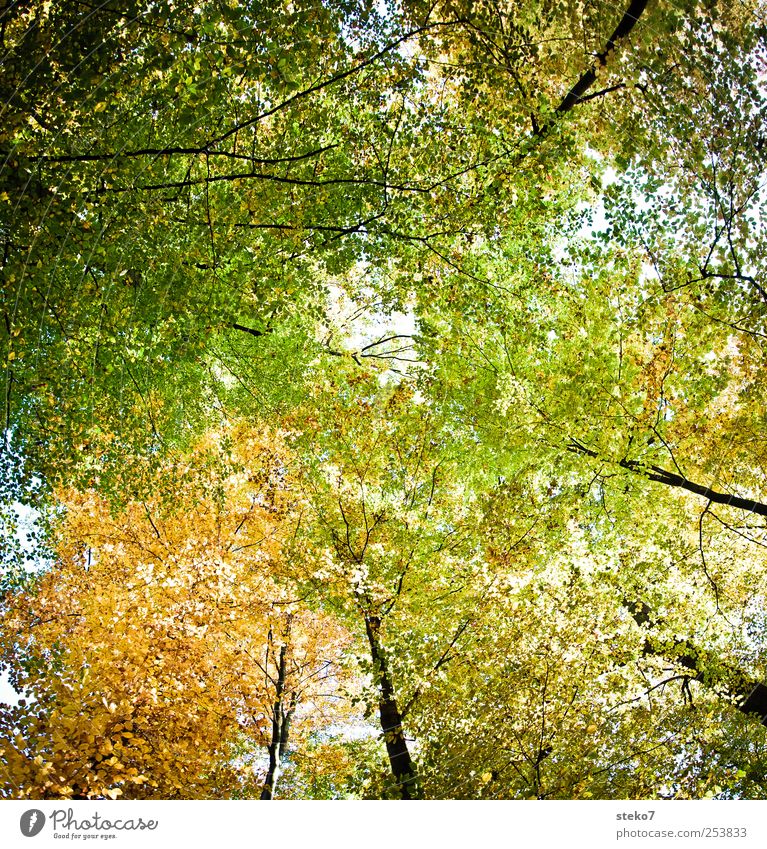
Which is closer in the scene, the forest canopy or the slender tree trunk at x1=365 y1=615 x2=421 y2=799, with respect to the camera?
the forest canopy

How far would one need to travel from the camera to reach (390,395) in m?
6.72

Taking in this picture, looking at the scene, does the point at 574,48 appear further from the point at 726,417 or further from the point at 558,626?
the point at 558,626

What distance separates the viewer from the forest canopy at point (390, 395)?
3.61m

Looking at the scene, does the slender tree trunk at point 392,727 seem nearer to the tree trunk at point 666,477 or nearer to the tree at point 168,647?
the tree at point 168,647

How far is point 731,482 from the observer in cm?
507

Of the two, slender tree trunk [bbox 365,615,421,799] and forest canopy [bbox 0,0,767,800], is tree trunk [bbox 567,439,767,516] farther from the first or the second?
slender tree trunk [bbox 365,615,421,799]

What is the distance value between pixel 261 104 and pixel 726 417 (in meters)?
3.81

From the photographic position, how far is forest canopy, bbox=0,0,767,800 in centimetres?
361

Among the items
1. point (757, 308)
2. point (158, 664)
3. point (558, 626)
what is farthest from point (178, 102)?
point (158, 664)
